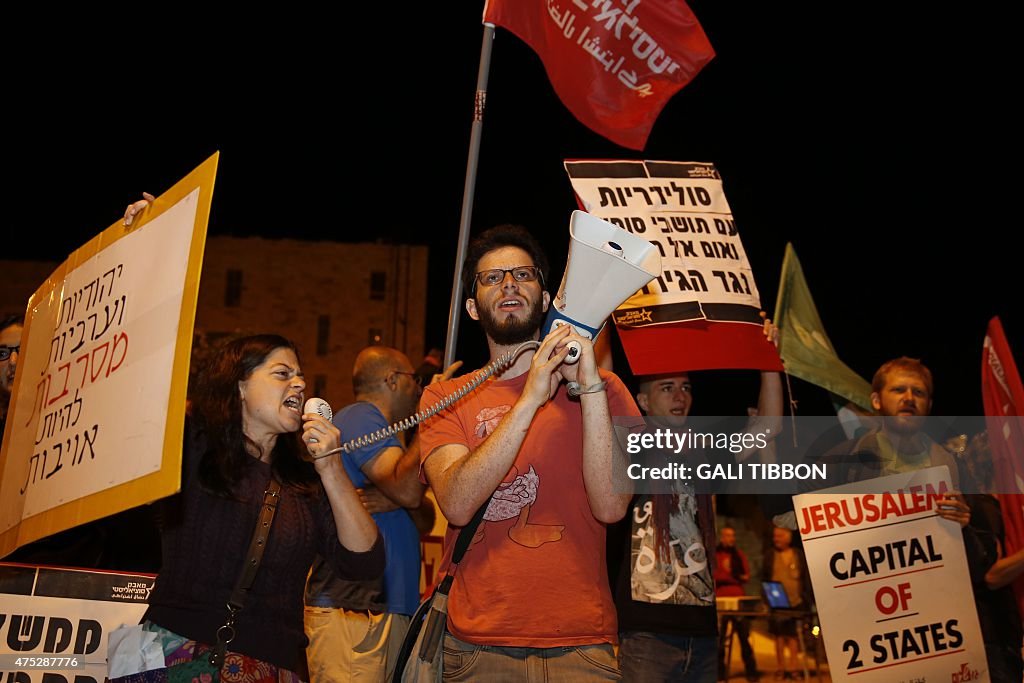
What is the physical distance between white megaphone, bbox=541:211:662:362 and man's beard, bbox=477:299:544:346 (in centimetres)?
39

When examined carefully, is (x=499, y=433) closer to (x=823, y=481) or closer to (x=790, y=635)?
(x=823, y=481)

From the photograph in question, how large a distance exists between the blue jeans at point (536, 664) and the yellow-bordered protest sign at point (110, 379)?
1.13 m

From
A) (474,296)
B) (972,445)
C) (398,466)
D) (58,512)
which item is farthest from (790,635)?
(58,512)

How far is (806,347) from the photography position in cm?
618

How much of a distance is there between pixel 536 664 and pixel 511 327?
1.10 metres

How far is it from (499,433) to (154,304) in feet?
3.45

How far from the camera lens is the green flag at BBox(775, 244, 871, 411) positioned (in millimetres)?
6027

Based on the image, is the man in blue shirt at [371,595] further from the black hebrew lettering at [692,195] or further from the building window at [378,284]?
the building window at [378,284]

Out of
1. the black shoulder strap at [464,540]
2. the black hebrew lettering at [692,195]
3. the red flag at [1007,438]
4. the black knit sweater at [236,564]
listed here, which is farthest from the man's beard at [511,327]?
the red flag at [1007,438]

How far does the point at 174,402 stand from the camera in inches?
94.9

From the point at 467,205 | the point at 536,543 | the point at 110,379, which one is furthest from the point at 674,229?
the point at 110,379

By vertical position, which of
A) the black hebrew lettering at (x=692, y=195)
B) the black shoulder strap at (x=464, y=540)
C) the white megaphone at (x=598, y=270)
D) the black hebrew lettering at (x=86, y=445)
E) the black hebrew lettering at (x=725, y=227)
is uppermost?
the black hebrew lettering at (x=692, y=195)

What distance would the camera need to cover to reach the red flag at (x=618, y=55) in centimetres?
554
